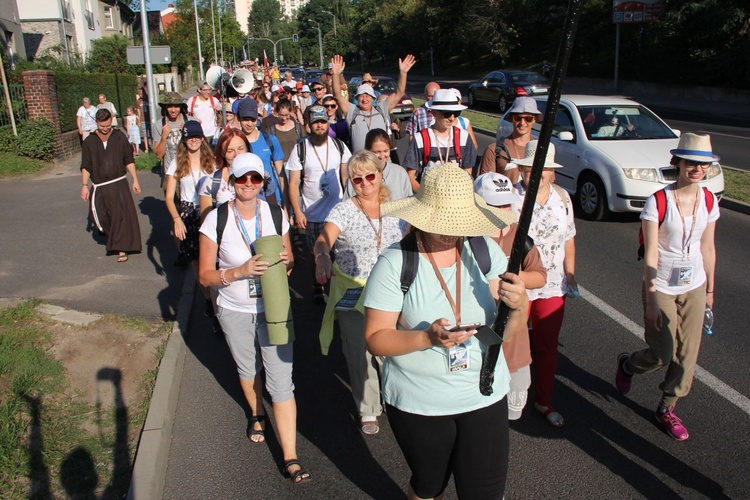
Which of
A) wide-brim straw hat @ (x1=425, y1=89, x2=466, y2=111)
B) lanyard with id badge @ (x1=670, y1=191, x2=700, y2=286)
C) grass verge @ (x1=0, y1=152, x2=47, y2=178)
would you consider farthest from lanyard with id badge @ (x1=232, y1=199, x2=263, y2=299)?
grass verge @ (x1=0, y1=152, x2=47, y2=178)

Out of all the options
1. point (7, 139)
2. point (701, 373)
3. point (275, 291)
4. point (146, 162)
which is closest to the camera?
point (275, 291)

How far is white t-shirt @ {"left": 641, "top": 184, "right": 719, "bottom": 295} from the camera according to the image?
13.1ft

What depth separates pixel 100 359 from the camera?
5.34 meters

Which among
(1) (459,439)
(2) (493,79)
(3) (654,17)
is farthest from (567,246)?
(3) (654,17)


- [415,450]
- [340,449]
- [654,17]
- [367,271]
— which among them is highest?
[654,17]

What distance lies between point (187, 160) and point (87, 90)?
1668 cm

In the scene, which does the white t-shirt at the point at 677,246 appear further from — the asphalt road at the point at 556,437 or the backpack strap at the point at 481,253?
the backpack strap at the point at 481,253

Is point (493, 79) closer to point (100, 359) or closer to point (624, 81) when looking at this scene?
point (624, 81)

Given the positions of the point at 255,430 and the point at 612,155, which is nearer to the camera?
the point at 255,430

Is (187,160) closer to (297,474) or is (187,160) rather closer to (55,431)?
(55,431)

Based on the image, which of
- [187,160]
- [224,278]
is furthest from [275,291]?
[187,160]

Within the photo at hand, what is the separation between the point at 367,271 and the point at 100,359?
2567 mm

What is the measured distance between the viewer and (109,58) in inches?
1303

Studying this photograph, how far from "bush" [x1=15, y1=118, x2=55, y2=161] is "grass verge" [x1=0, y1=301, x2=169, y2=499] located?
11.8 m
